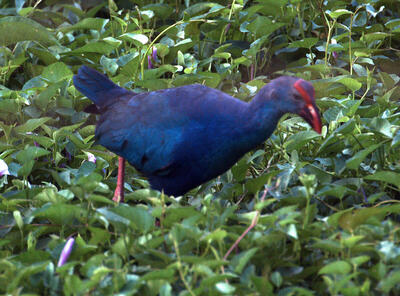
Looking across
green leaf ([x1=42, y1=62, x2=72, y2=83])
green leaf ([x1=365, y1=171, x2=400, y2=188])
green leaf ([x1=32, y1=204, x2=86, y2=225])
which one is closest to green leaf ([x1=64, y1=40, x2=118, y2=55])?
green leaf ([x1=42, y1=62, x2=72, y2=83])

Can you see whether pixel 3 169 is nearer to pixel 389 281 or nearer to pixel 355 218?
pixel 355 218

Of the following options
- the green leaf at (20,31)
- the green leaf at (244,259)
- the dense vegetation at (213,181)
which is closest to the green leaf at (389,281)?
the dense vegetation at (213,181)

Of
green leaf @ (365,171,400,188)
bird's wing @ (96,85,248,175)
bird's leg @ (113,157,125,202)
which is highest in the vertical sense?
bird's wing @ (96,85,248,175)

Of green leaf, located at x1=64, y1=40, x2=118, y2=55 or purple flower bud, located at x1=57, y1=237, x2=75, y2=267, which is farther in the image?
green leaf, located at x1=64, y1=40, x2=118, y2=55

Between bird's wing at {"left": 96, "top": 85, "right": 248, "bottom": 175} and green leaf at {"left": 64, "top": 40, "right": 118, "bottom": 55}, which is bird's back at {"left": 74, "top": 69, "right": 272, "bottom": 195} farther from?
green leaf at {"left": 64, "top": 40, "right": 118, "bottom": 55}

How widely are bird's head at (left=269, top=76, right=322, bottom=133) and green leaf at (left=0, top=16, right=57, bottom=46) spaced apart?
75.1 inches

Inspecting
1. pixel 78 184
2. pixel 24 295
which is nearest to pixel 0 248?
pixel 78 184

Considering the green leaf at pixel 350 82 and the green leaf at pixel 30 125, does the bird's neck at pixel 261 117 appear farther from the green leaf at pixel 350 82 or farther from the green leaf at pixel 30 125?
the green leaf at pixel 30 125

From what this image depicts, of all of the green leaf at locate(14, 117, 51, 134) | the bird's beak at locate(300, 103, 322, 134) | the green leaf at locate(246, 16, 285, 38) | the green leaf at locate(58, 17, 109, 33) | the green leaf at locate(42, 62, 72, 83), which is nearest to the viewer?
the bird's beak at locate(300, 103, 322, 134)

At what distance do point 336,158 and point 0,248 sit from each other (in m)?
1.53

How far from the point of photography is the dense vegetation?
2.72m

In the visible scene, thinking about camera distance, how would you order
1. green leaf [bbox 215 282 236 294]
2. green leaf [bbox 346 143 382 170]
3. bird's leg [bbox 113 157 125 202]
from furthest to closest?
bird's leg [bbox 113 157 125 202] < green leaf [bbox 346 143 382 170] < green leaf [bbox 215 282 236 294]

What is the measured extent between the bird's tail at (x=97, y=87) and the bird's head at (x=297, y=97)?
0.84 m

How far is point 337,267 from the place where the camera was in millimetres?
2547
